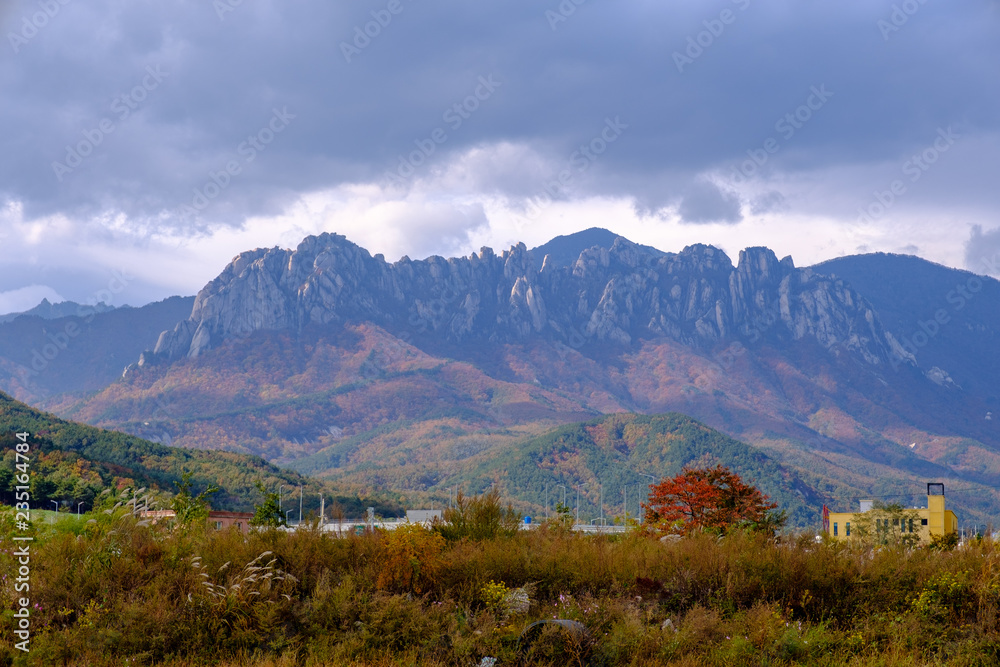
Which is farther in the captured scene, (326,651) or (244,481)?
(244,481)

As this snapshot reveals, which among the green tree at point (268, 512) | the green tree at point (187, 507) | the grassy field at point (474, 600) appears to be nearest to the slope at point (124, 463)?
the green tree at point (268, 512)

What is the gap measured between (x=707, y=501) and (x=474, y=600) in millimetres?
18691

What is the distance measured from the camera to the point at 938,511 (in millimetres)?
94750

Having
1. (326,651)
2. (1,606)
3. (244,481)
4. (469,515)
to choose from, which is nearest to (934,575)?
(469,515)

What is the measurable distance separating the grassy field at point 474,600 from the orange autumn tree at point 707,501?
36.8 ft

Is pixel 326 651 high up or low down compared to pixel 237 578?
down

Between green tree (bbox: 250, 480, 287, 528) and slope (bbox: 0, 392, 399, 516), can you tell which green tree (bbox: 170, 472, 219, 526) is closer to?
green tree (bbox: 250, 480, 287, 528)

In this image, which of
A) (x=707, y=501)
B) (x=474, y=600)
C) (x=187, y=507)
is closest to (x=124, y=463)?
(x=707, y=501)

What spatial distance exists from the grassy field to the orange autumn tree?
11.2 metres

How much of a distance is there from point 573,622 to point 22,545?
934cm

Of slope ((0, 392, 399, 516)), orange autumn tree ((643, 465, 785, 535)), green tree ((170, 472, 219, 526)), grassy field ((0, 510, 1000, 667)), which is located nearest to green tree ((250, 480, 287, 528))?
green tree ((170, 472, 219, 526))

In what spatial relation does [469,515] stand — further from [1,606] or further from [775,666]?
[1,606]

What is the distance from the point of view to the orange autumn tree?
28797mm

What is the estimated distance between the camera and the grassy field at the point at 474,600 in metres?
Result: 13.6
